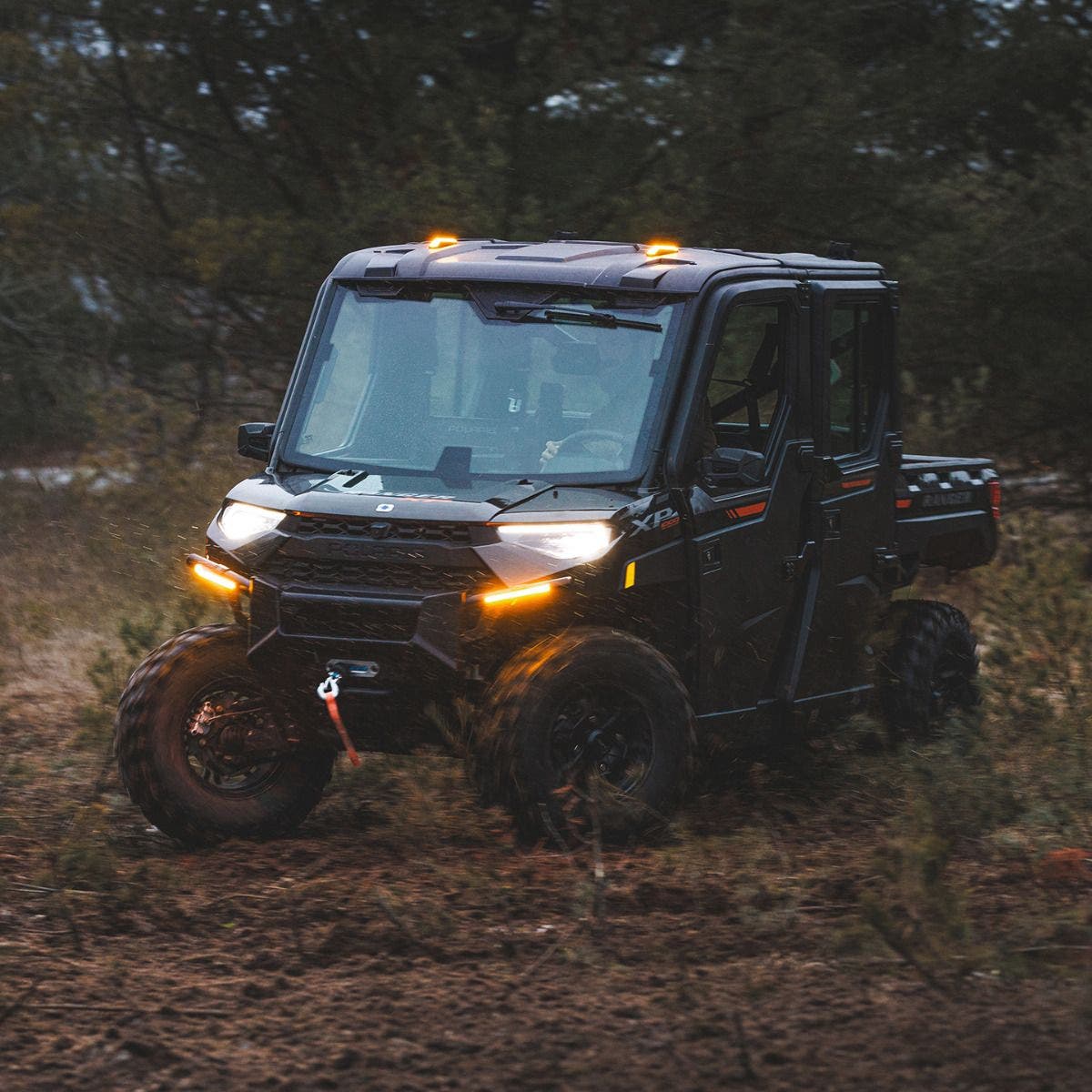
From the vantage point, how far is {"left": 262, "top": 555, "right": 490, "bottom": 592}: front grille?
592 cm

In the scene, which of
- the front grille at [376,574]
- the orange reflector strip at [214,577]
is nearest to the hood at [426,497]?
the front grille at [376,574]

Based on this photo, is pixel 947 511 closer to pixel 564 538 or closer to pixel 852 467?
pixel 852 467

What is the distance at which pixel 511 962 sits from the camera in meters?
5.04

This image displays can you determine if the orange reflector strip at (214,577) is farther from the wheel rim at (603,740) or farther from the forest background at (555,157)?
the forest background at (555,157)

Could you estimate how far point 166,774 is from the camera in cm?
633

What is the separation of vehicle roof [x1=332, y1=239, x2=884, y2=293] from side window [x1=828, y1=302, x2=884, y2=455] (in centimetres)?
34

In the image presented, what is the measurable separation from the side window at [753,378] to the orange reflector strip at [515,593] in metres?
1.21

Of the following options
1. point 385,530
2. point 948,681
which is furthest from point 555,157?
point 385,530

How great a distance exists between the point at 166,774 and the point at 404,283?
79.5 inches

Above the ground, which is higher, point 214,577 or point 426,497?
point 426,497

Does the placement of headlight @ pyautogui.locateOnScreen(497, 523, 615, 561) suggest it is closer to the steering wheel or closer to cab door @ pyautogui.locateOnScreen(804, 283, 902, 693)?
the steering wheel

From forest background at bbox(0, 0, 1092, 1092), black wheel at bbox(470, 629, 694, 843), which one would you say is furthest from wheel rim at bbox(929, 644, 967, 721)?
black wheel at bbox(470, 629, 694, 843)

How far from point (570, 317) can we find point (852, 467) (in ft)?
5.22

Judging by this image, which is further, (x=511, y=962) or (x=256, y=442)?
(x=256, y=442)
